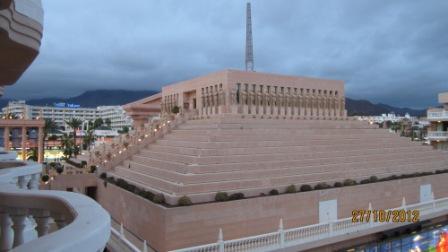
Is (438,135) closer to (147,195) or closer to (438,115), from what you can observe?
(438,115)

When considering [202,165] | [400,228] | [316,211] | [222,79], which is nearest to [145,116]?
[222,79]

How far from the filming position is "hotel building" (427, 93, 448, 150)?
133 feet

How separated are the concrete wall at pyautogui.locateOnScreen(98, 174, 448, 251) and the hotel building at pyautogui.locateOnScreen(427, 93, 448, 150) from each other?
2299cm

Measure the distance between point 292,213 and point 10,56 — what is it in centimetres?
1566

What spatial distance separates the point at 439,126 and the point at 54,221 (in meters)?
47.4

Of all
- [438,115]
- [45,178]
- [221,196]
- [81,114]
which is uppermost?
[81,114]

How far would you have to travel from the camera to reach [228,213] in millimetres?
16172

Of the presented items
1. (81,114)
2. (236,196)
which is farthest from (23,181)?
(81,114)

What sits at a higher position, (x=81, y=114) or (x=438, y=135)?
(x=81, y=114)

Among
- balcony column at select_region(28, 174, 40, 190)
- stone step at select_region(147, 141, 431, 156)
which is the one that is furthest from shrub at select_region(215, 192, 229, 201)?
balcony column at select_region(28, 174, 40, 190)

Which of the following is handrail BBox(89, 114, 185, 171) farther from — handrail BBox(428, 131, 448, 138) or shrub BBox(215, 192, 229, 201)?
handrail BBox(428, 131, 448, 138)

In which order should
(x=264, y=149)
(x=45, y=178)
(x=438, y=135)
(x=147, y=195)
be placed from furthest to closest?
(x=438, y=135) < (x=45, y=178) < (x=264, y=149) < (x=147, y=195)

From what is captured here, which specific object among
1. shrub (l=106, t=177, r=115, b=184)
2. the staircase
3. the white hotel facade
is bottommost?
shrub (l=106, t=177, r=115, b=184)

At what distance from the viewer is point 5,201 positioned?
3750 millimetres
